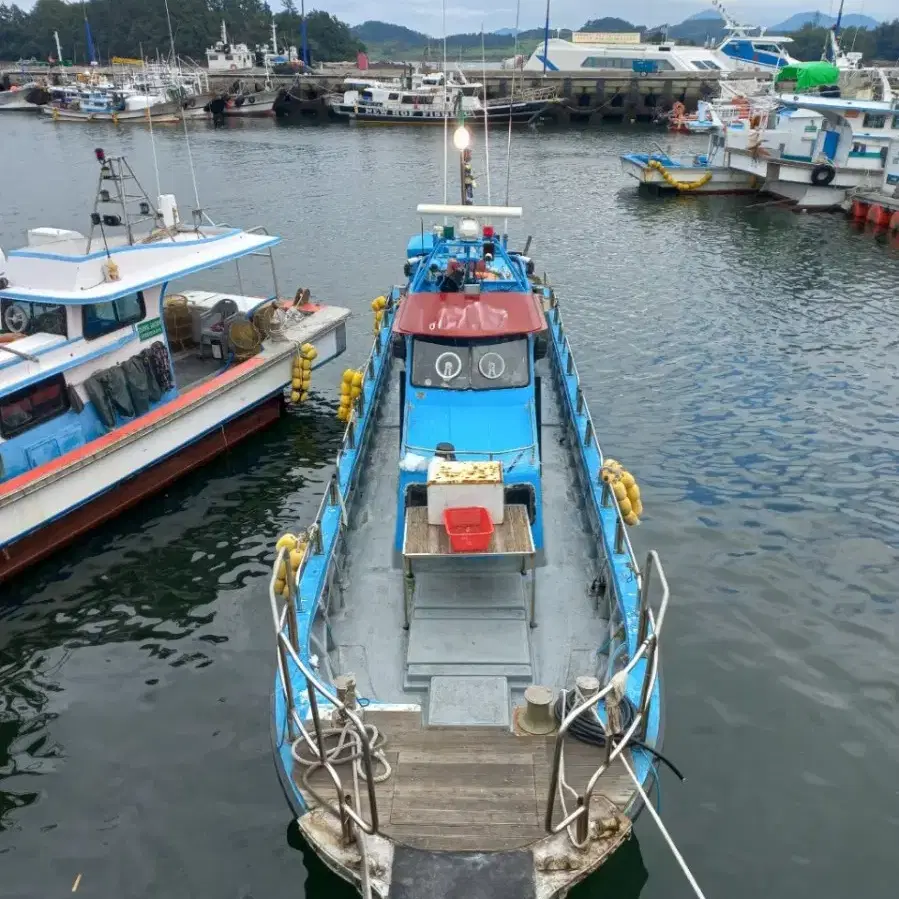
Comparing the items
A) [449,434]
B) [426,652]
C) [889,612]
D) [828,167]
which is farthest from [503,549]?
[828,167]

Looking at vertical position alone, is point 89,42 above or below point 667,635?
above

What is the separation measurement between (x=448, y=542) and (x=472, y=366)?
3.62 metres

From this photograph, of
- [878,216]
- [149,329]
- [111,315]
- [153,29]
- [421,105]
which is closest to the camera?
[111,315]

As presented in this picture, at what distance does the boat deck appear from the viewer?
6.86 metres

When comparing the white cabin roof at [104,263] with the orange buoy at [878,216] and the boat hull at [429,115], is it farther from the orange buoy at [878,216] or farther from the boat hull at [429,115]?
the boat hull at [429,115]

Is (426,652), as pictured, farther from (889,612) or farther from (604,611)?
(889,612)

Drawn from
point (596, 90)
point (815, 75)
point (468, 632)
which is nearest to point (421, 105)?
point (596, 90)

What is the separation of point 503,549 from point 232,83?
325 ft

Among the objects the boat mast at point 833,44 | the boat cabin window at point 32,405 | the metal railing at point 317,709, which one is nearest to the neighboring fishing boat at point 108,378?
the boat cabin window at point 32,405

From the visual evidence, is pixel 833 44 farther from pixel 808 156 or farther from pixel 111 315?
pixel 111 315

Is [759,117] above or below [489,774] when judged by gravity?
above

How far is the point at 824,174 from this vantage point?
133 feet

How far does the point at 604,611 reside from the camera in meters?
10.2

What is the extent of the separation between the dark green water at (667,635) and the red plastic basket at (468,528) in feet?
12.4
